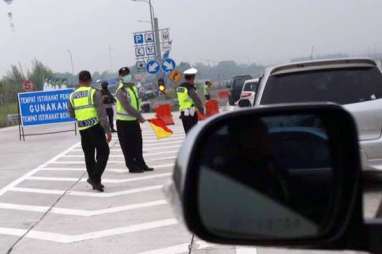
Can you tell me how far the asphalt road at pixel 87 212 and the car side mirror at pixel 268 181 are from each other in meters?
0.62

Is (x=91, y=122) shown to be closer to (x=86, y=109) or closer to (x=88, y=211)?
(x=86, y=109)

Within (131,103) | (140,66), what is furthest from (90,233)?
(140,66)

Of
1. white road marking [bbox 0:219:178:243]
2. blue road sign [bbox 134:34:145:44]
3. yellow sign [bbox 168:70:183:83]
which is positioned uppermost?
blue road sign [bbox 134:34:145:44]

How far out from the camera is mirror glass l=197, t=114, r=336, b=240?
1.76 meters

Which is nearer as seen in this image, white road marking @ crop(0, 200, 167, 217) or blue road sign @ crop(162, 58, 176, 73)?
white road marking @ crop(0, 200, 167, 217)

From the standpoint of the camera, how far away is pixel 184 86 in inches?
478

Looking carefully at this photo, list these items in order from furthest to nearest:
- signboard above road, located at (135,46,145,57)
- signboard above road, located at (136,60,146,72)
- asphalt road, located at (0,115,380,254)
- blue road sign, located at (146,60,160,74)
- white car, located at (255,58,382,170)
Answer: signboard above road, located at (135,46,145,57) < signboard above road, located at (136,60,146,72) < blue road sign, located at (146,60,160,74) < white car, located at (255,58,382,170) < asphalt road, located at (0,115,380,254)

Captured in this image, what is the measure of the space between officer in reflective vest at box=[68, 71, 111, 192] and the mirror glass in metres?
8.21

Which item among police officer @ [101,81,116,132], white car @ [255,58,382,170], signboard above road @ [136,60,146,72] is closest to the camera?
white car @ [255,58,382,170]

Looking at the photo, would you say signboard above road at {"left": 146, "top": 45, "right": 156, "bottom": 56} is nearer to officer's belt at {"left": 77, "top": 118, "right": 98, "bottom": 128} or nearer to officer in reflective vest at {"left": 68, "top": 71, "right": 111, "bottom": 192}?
officer in reflective vest at {"left": 68, "top": 71, "right": 111, "bottom": 192}

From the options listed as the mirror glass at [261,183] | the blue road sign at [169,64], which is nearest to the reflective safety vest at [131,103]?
the mirror glass at [261,183]

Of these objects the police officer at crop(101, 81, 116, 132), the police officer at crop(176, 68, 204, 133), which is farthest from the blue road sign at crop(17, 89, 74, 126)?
the police officer at crop(176, 68, 204, 133)

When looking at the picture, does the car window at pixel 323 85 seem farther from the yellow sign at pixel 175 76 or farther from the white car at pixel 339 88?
the yellow sign at pixel 175 76

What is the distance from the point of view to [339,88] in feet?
24.4
